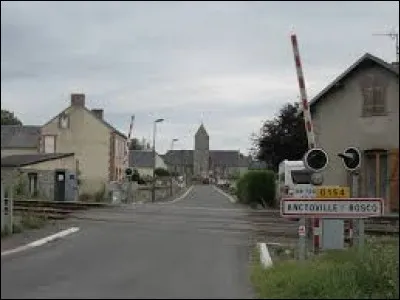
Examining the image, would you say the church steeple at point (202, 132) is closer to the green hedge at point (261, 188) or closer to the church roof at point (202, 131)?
the church roof at point (202, 131)

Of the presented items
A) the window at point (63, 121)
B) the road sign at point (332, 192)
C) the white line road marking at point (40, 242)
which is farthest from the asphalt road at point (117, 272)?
the window at point (63, 121)

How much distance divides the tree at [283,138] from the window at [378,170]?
4582 centimetres

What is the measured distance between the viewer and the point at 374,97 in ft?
24.6

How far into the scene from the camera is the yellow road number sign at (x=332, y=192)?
37.7 ft

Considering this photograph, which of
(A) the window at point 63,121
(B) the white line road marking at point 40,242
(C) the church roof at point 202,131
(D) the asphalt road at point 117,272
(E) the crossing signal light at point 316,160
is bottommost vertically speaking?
(D) the asphalt road at point 117,272

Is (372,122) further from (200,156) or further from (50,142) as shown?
(200,156)

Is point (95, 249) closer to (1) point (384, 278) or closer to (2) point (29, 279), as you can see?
(2) point (29, 279)

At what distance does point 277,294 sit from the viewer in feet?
29.3

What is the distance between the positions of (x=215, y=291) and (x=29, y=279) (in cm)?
185

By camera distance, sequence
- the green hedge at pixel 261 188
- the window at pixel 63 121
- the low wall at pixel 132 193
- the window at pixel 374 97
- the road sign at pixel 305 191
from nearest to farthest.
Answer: the window at pixel 374 97, the road sign at pixel 305 191, the green hedge at pixel 261 188, the low wall at pixel 132 193, the window at pixel 63 121

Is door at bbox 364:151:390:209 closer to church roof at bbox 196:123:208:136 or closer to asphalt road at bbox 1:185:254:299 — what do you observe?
asphalt road at bbox 1:185:254:299

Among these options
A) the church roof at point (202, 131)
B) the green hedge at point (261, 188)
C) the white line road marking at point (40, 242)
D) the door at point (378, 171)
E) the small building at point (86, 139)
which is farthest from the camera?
the church roof at point (202, 131)

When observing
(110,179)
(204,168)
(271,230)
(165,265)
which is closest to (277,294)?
(165,265)

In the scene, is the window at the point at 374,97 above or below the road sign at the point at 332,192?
above
